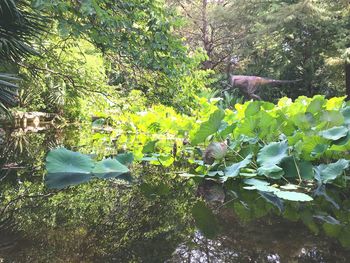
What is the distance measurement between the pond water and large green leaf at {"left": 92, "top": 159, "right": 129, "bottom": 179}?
0.16 ft

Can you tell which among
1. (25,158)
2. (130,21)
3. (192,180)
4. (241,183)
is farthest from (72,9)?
(241,183)

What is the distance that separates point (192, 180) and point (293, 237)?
107 cm

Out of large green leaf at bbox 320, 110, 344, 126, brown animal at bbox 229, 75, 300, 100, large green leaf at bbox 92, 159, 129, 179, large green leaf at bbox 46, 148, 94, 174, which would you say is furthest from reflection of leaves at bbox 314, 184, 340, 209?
brown animal at bbox 229, 75, 300, 100

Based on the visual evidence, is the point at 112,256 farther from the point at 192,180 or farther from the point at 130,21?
the point at 130,21

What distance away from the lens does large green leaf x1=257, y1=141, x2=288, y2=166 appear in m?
2.18

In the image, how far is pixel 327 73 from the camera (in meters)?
12.6

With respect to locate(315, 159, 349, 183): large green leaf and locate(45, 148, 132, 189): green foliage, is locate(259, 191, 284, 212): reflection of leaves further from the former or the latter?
locate(45, 148, 132, 189): green foliage

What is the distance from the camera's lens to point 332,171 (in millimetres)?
2080

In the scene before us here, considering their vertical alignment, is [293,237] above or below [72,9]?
below

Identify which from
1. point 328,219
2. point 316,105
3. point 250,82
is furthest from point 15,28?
point 250,82

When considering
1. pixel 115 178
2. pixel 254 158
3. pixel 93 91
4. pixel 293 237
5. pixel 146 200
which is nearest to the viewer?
pixel 293 237

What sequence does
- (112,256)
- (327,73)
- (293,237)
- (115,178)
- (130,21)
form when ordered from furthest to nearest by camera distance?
1. (327,73)
2. (130,21)
3. (115,178)
4. (293,237)
5. (112,256)

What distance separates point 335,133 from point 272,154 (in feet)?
1.29

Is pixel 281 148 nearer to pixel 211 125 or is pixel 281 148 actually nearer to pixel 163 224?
pixel 211 125
